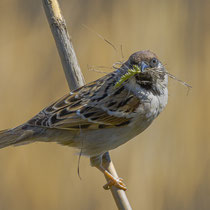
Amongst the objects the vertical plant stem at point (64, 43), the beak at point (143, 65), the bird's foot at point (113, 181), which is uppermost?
the vertical plant stem at point (64, 43)

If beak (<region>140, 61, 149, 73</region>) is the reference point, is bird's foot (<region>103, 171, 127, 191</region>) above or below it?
below

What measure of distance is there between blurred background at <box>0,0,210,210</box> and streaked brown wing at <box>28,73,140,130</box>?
572mm

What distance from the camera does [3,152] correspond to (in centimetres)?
362

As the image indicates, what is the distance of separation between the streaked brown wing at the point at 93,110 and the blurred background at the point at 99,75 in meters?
0.57

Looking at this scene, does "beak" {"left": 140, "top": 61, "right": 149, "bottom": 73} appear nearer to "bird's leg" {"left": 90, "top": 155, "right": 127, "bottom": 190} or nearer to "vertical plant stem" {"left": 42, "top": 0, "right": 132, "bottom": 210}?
"vertical plant stem" {"left": 42, "top": 0, "right": 132, "bottom": 210}

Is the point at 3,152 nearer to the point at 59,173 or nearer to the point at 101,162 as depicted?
the point at 59,173

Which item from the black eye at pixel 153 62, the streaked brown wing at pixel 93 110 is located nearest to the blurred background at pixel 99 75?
the streaked brown wing at pixel 93 110

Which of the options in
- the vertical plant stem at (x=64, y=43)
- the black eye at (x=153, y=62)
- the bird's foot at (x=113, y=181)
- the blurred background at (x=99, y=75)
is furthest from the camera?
the blurred background at (x=99, y=75)

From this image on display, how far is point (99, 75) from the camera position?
12.2ft

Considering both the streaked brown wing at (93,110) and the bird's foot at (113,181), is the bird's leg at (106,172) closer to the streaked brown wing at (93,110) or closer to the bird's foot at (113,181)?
the bird's foot at (113,181)

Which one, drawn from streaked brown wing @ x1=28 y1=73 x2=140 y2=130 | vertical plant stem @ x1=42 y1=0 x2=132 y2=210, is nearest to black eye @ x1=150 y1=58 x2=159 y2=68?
streaked brown wing @ x1=28 y1=73 x2=140 y2=130

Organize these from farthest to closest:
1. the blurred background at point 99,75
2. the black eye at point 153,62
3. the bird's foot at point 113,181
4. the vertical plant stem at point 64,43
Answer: the blurred background at point 99,75
the bird's foot at point 113,181
the black eye at point 153,62
the vertical plant stem at point 64,43

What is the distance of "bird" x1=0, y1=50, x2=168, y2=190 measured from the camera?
116 inches

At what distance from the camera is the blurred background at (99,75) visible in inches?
141
